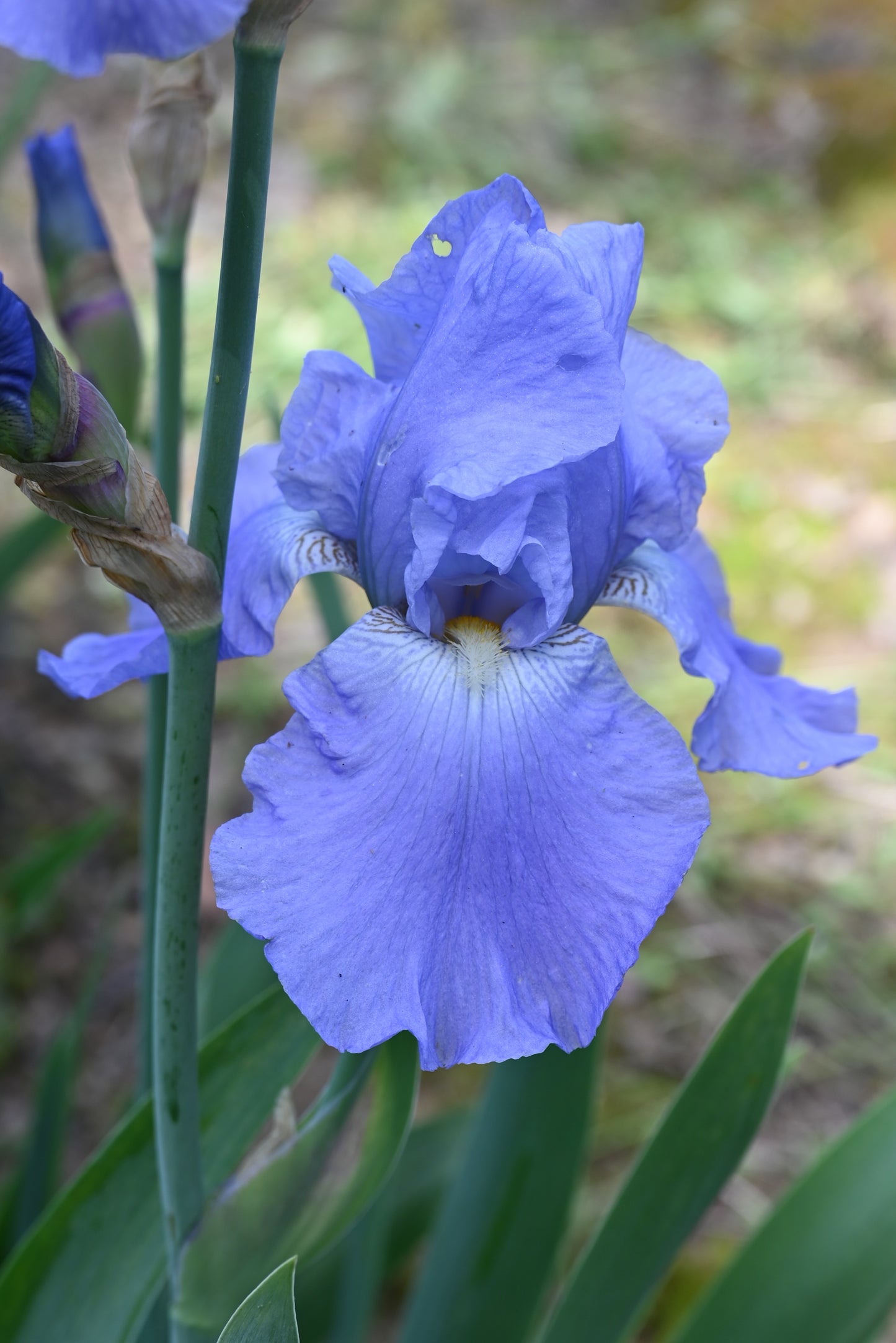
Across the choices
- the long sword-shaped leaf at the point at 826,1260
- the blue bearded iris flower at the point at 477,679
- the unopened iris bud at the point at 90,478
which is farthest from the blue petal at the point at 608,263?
the long sword-shaped leaf at the point at 826,1260

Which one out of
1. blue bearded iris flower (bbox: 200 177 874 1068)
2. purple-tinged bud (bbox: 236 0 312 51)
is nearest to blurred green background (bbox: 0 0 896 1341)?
blue bearded iris flower (bbox: 200 177 874 1068)

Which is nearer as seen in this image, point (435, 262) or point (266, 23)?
point (266, 23)

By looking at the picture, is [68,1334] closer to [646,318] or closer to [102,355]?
[102,355]

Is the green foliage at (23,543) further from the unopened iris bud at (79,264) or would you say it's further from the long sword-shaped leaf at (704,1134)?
the long sword-shaped leaf at (704,1134)

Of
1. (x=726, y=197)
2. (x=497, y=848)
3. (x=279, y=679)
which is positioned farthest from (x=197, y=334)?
(x=497, y=848)

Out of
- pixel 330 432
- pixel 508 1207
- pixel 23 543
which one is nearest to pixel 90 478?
pixel 330 432

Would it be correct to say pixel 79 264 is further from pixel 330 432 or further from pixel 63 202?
pixel 330 432
